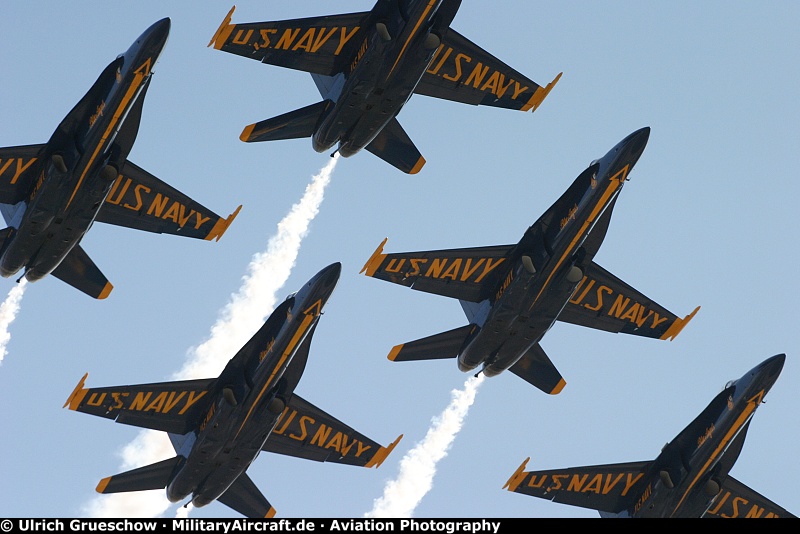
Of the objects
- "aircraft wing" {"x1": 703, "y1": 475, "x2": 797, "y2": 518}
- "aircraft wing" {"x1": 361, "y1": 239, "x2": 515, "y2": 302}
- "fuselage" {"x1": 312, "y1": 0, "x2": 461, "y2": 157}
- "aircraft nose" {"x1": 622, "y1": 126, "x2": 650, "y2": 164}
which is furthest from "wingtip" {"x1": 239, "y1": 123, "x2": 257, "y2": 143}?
"aircraft wing" {"x1": 703, "y1": 475, "x2": 797, "y2": 518}

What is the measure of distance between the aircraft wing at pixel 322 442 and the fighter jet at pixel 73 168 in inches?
470

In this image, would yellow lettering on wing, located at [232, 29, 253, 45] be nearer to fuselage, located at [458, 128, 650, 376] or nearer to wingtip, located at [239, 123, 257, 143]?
wingtip, located at [239, 123, 257, 143]

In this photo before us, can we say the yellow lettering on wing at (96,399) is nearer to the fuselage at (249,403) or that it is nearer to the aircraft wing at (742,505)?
the fuselage at (249,403)

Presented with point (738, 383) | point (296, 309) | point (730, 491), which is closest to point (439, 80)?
point (296, 309)

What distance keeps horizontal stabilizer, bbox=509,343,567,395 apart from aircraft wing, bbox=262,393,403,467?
745 centimetres

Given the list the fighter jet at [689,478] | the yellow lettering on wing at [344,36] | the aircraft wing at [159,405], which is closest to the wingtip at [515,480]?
the fighter jet at [689,478]

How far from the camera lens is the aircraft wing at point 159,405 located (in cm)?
5309

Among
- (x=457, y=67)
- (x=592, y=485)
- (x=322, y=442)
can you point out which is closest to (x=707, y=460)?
(x=592, y=485)

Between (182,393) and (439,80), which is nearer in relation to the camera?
(182,393)

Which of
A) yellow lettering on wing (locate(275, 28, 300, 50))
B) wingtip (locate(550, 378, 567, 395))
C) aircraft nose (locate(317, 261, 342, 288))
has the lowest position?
aircraft nose (locate(317, 261, 342, 288))

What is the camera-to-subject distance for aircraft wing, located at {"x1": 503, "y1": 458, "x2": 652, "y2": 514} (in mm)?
56375

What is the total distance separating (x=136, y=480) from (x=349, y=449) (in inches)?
364

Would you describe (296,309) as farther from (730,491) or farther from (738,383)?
(730,491)
